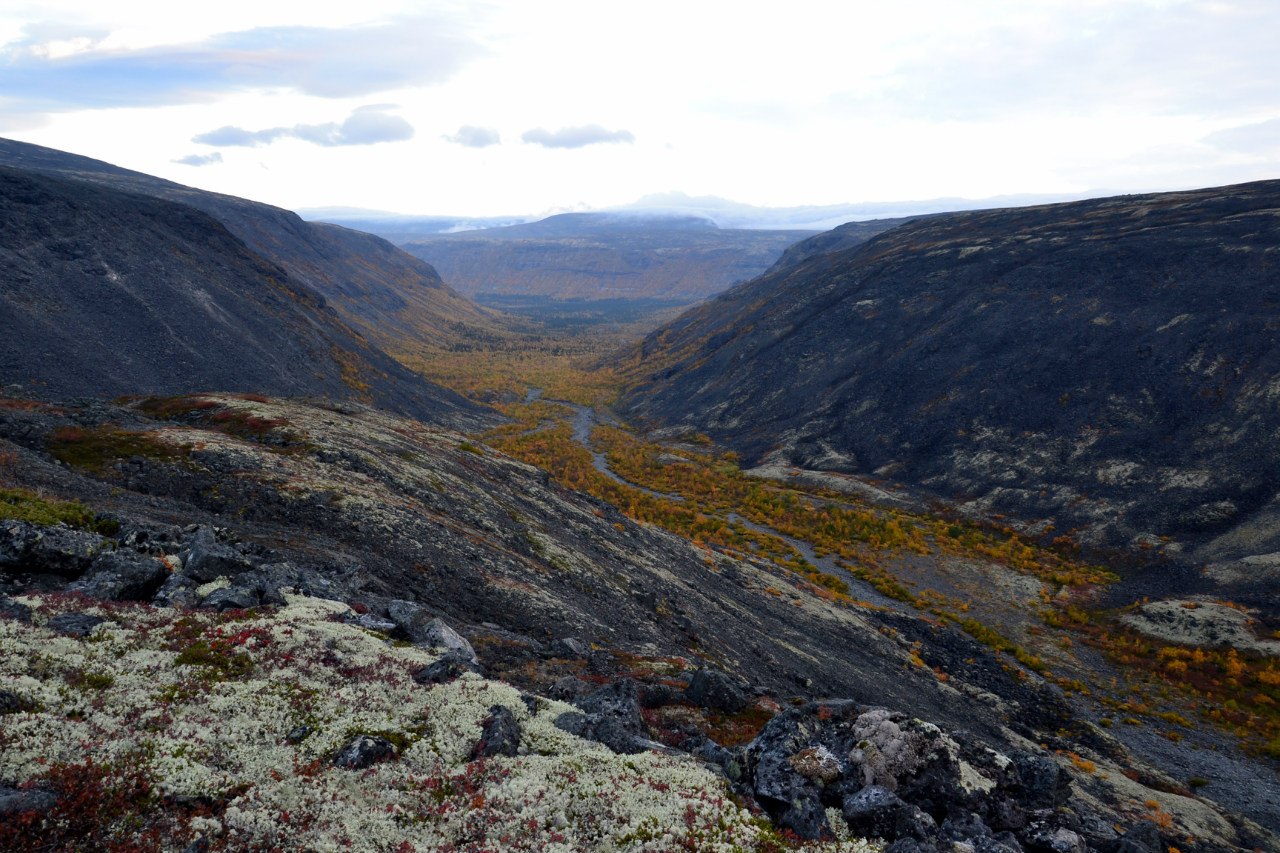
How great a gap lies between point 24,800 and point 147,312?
86.4m

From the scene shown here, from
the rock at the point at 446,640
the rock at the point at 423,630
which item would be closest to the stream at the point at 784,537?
the rock at the point at 446,640

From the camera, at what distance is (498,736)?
13.7 m

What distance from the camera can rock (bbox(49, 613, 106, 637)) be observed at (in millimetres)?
13734

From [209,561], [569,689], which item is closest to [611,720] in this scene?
[569,689]

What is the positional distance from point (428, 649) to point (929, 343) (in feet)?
326

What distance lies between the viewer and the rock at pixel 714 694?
2025 centimetres

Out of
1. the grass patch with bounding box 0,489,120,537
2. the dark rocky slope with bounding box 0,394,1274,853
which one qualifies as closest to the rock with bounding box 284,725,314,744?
the dark rocky slope with bounding box 0,394,1274,853

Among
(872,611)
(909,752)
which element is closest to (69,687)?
(909,752)

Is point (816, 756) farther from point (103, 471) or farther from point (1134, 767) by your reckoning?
point (103, 471)

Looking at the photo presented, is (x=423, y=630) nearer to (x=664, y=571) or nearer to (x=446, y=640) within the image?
(x=446, y=640)

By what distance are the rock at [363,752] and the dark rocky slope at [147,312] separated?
206 feet

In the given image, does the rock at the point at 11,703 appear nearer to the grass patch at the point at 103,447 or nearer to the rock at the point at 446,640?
the rock at the point at 446,640

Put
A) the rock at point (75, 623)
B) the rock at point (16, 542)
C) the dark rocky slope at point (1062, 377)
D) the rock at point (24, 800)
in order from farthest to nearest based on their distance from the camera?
the dark rocky slope at point (1062, 377)
the rock at point (16, 542)
the rock at point (75, 623)
the rock at point (24, 800)

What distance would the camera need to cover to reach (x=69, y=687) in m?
11.7
